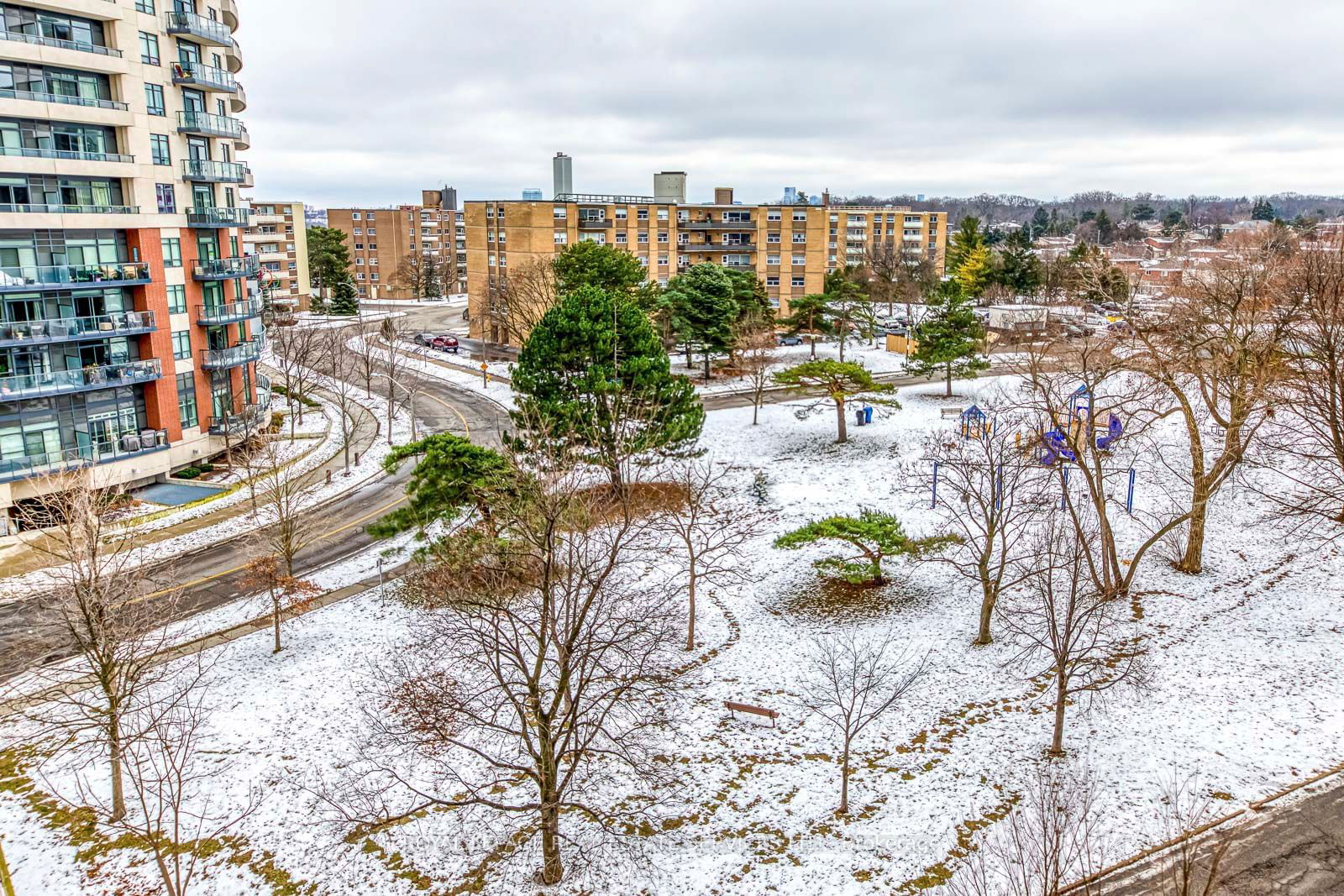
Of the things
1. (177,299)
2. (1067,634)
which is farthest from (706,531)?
(177,299)

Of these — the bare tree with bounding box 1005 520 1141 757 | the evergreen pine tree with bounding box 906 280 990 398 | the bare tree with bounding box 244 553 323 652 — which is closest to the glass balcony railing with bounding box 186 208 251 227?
the bare tree with bounding box 244 553 323 652

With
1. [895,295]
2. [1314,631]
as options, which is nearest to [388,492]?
[1314,631]

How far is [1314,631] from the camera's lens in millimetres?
23859

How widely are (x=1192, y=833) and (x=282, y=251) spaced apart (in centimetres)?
11350

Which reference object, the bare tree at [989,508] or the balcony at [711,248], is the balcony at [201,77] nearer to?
the bare tree at [989,508]

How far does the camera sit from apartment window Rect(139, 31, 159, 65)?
126ft

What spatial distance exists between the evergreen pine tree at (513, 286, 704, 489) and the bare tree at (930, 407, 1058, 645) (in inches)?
415

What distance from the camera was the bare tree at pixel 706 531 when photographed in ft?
87.5

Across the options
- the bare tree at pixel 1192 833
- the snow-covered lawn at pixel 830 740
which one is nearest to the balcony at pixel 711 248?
the snow-covered lawn at pixel 830 740

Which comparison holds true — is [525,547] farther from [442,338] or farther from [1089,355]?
[442,338]

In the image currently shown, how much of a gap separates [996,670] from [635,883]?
1161 cm

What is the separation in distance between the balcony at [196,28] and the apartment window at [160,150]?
188 inches

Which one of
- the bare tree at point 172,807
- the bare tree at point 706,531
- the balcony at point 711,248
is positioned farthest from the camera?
the balcony at point 711,248

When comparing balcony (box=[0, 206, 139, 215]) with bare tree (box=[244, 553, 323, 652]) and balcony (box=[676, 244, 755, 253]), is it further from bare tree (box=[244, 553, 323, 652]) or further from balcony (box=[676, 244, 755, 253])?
balcony (box=[676, 244, 755, 253])
